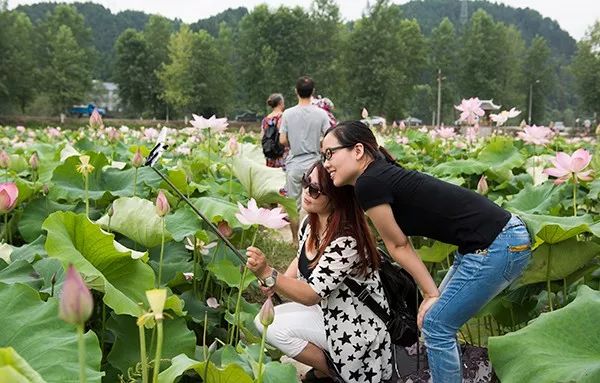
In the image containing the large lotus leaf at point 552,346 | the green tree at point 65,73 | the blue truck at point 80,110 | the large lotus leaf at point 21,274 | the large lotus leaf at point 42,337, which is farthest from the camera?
the blue truck at point 80,110

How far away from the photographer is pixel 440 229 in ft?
6.61

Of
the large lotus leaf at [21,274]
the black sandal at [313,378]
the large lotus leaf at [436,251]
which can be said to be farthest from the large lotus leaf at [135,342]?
the large lotus leaf at [436,251]

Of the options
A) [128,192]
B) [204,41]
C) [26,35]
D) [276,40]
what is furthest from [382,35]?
[128,192]

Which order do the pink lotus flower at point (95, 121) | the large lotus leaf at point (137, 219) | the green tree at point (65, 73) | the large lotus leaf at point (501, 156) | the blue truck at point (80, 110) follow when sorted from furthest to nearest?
1. the blue truck at point (80, 110)
2. the green tree at point (65, 73)
3. the large lotus leaf at point (501, 156)
4. the pink lotus flower at point (95, 121)
5. the large lotus leaf at point (137, 219)

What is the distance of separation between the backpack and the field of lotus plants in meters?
1.43

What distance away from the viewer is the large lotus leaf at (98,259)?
1663 millimetres

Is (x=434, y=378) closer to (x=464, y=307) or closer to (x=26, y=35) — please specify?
(x=464, y=307)

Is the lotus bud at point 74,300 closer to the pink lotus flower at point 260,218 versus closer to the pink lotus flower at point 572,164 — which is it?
the pink lotus flower at point 260,218

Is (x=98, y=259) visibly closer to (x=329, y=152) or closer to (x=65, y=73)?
(x=329, y=152)

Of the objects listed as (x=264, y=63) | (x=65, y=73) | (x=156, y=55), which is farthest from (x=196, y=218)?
(x=156, y=55)

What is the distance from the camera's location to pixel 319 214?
92.9 inches

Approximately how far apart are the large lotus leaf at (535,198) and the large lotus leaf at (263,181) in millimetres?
901

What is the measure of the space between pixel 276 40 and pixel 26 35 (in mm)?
12676

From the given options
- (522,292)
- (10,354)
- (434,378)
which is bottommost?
(434,378)
